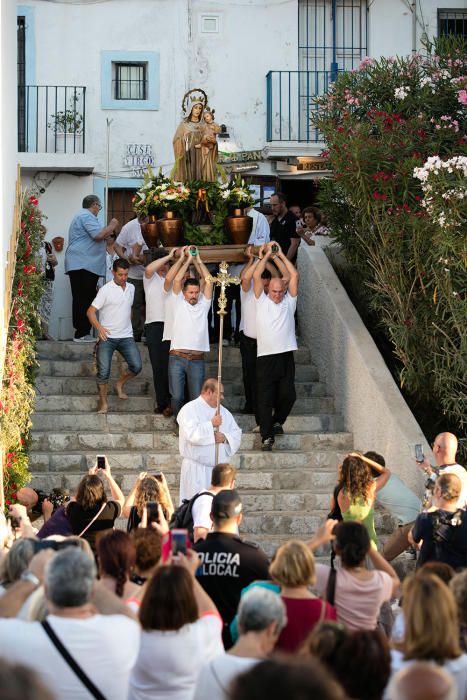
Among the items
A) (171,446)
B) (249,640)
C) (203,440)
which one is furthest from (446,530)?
(171,446)

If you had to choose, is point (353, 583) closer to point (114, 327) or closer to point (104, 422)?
point (104, 422)

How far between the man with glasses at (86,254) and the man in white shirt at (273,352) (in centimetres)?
337

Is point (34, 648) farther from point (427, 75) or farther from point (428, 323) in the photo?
point (427, 75)

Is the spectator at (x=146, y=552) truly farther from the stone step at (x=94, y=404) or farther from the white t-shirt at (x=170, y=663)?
the stone step at (x=94, y=404)

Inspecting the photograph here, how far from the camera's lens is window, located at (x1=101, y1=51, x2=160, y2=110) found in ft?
64.8

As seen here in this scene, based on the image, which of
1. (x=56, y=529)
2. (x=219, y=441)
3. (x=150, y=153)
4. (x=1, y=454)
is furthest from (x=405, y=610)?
(x=150, y=153)

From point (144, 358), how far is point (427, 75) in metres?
4.70

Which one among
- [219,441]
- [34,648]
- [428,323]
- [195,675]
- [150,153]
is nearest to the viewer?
[34,648]

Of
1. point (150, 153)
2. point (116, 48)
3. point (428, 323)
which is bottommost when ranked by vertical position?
point (428, 323)

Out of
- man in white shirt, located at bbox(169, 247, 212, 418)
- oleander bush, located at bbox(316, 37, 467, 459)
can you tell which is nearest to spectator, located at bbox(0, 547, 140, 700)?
oleander bush, located at bbox(316, 37, 467, 459)

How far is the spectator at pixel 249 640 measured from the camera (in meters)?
5.14

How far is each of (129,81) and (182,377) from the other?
796cm

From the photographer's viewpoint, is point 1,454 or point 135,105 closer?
point 1,454

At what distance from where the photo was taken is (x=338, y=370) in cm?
1461
